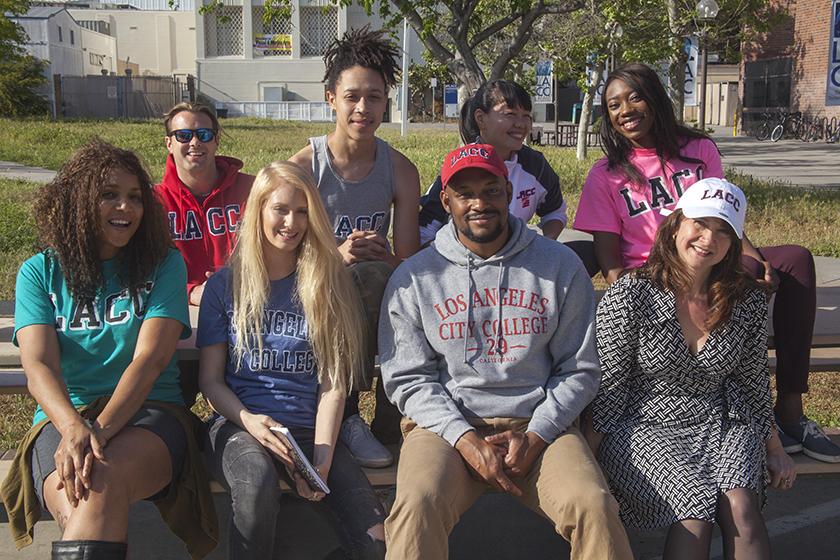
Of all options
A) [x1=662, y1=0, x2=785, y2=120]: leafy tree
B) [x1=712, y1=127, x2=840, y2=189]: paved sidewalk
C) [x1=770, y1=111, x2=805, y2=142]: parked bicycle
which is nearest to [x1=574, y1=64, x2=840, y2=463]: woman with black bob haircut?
[x1=662, y1=0, x2=785, y2=120]: leafy tree

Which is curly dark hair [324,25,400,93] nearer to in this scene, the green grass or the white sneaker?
the green grass

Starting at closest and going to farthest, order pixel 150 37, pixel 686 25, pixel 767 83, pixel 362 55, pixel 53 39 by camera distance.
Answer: pixel 362 55 < pixel 686 25 < pixel 767 83 < pixel 53 39 < pixel 150 37

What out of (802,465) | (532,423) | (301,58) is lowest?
(802,465)

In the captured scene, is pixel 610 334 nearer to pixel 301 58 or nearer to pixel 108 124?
pixel 108 124

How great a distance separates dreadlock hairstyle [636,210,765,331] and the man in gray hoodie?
29cm

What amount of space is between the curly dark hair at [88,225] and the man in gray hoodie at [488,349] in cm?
94

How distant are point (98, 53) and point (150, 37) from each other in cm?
816

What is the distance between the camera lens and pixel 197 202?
4434 millimetres

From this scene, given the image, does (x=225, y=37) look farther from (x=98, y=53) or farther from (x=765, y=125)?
(x=765, y=125)

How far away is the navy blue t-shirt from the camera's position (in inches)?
138

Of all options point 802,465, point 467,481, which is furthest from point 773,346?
point 467,481

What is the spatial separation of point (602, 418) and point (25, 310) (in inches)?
86.0

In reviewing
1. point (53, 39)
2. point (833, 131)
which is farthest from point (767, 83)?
point (53, 39)

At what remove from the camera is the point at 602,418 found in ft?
11.6
